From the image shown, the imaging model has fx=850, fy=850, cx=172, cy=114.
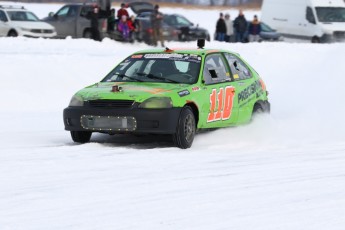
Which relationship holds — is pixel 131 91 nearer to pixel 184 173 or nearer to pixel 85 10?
pixel 184 173

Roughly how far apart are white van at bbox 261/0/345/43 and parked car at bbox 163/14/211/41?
13.0ft

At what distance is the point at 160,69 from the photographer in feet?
36.6

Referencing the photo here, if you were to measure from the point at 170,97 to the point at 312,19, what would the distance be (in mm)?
25322

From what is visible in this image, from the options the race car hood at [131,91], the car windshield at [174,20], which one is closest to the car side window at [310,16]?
the car windshield at [174,20]

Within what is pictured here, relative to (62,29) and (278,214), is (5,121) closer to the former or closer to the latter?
(278,214)

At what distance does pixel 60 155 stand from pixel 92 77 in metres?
10.1

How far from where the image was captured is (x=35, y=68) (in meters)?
18.4

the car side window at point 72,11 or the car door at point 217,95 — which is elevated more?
the car door at point 217,95

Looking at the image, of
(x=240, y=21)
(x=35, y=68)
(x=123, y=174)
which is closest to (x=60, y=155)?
(x=123, y=174)

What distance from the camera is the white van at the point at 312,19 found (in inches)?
1352

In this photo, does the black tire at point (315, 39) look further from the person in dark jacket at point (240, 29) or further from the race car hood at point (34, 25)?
the race car hood at point (34, 25)

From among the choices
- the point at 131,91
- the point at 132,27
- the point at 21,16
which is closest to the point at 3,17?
the point at 21,16

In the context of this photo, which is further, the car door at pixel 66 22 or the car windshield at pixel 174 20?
the car windshield at pixel 174 20

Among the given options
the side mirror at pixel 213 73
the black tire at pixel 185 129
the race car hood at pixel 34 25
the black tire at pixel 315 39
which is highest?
the side mirror at pixel 213 73
